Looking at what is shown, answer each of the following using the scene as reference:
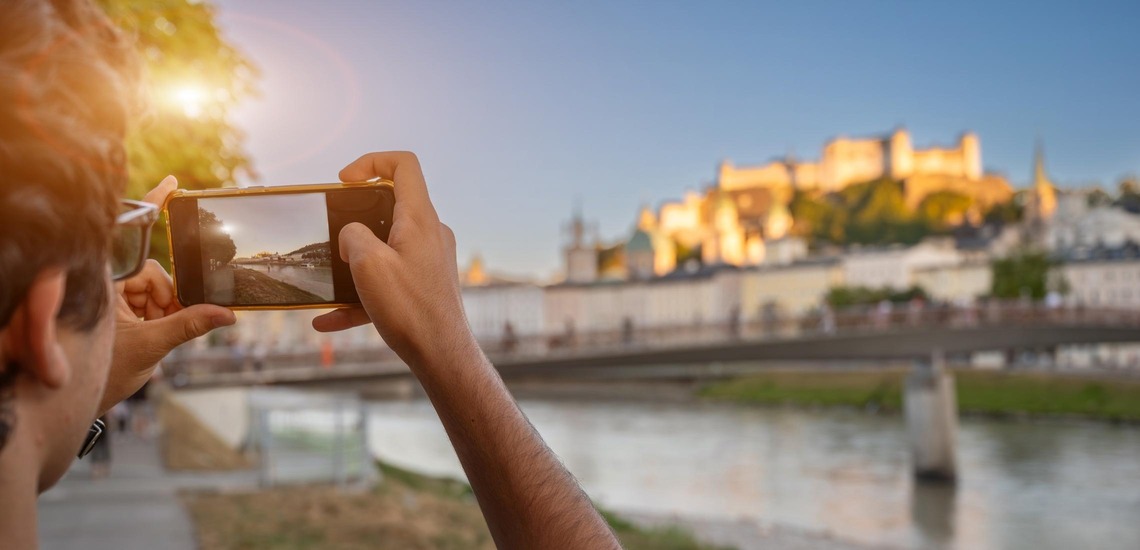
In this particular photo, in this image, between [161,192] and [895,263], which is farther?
[895,263]

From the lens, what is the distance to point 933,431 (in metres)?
27.5

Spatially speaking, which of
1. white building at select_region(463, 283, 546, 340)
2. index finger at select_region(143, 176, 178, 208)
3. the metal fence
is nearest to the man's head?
index finger at select_region(143, 176, 178, 208)

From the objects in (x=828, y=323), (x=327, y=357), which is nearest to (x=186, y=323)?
(x=327, y=357)

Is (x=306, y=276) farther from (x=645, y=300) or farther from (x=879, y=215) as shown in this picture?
(x=879, y=215)

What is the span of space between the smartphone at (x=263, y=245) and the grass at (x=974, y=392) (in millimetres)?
42046

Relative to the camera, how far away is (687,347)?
89.1 ft

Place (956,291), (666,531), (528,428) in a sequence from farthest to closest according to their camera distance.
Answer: (956,291), (666,531), (528,428)

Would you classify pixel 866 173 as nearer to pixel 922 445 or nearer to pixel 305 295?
pixel 922 445

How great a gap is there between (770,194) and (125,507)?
12738 cm

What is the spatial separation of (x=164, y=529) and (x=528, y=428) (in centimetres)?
962

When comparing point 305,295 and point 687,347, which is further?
point 687,347

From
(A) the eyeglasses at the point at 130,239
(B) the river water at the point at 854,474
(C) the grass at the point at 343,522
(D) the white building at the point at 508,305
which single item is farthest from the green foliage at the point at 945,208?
(A) the eyeglasses at the point at 130,239

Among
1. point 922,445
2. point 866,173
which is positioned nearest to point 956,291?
point 866,173

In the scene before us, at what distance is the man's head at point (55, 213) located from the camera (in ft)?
A: 2.79
